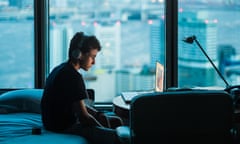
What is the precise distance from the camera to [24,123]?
11.2 feet

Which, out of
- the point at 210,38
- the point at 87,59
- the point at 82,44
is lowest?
the point at 87,59

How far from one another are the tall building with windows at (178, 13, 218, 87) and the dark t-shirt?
1.62 metres

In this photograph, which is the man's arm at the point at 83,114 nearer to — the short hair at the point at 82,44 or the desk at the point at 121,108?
the desk at the point at 121,108

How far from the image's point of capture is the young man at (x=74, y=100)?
298cm

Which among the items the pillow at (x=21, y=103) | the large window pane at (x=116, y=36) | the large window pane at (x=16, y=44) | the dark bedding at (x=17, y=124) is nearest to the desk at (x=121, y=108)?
the dark bedding at (x=17, y=124)

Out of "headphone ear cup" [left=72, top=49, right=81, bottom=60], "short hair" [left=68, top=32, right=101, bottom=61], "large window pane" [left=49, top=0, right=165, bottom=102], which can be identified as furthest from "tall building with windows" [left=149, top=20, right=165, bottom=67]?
"headphone ear cup" [left=72, top=49, right=81, bottom=60]

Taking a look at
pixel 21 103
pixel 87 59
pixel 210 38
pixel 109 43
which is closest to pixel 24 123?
pixel 21 103

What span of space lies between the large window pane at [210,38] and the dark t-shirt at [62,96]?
1630 mm

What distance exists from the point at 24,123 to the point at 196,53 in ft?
6.21

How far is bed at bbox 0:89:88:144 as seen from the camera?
9.68 ft

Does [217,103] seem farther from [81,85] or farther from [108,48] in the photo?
[108,48]

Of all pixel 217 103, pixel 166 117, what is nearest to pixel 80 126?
pixel 166 117

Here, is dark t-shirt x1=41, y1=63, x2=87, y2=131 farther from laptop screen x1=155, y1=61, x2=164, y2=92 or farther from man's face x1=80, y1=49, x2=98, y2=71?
laptop screen x1=155, y1=61, x2=164, y2=92

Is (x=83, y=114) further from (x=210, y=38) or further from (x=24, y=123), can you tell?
(x=210, y=38)
